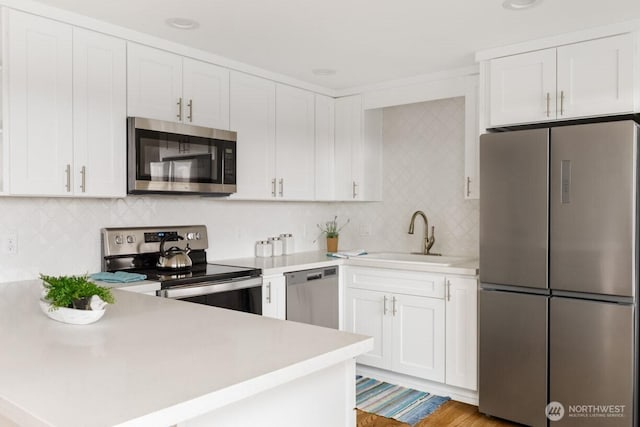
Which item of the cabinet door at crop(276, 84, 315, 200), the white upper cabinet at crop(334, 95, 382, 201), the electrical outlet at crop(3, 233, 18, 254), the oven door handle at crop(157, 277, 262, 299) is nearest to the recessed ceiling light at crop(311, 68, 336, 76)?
the cabinet door at crop(276, 84, 315, 200)

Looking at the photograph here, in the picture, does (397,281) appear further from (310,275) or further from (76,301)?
(76,301)

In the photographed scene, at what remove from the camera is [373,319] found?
386 cm

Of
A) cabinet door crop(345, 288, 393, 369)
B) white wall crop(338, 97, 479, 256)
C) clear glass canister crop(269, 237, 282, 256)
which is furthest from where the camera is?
clear glass canister crop(269, 237, 282, 256)

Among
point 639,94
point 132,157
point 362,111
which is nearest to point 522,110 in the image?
point 639,94

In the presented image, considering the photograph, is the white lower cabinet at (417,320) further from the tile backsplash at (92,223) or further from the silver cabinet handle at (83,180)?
the silver cabinet handle at (83,180)

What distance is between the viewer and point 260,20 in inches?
111

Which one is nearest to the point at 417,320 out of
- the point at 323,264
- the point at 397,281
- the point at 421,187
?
the point at 397,281

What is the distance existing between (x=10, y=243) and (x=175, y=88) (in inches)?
51.8

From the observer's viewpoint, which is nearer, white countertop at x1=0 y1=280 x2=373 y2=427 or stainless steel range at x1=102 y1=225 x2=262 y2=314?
white countertop at x1=0 y1=280 x2=373 y2=427

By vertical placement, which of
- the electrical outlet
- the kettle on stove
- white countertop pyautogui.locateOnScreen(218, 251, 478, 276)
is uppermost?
the electrical outlet

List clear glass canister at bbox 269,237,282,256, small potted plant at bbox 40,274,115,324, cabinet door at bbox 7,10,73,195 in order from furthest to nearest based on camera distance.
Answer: clear glass canister at bbox 269,237,282,256 → cabinet door at bbox 7,10,73,195 → small potted plant at bbox 40,274,115,324

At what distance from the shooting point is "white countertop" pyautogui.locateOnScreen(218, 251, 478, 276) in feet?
11.1

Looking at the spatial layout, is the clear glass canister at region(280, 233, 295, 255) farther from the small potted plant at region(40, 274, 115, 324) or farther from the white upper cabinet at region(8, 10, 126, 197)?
the small potted plant at region(40, 274, 115, 324)

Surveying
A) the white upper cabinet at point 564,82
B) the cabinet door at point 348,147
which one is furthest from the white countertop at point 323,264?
the white upper cabinet at point 564,82
